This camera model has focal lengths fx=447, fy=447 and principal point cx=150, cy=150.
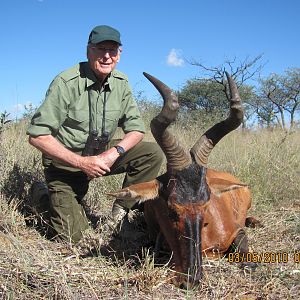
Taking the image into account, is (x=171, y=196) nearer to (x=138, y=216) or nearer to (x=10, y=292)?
(x=10, y=292)

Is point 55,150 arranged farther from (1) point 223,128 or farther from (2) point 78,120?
(1) point 223,128

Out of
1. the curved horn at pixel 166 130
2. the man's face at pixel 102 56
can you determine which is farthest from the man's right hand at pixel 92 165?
the man's face at pixel 102 56

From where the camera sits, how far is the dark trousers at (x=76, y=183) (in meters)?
4.96

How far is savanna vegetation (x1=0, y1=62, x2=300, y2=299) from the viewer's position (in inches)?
132

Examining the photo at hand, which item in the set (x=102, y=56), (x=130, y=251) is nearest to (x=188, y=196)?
(x=130, y=251)

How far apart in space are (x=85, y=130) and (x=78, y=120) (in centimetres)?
16

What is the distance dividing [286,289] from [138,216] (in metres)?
2.43

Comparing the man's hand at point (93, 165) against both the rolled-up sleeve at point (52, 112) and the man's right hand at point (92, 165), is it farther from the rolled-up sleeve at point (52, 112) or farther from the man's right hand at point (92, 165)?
the rolled-up sleeve at point (52, 112)

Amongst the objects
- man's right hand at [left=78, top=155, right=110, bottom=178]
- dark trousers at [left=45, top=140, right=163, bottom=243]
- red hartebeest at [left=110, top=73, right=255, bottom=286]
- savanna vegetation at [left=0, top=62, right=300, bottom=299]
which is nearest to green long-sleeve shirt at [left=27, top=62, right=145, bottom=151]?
dark trousers at [left=45, top=140, right=163, bottom=243]

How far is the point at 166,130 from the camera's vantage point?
384 cm

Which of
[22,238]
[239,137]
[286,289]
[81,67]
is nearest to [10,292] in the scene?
[22,238]
